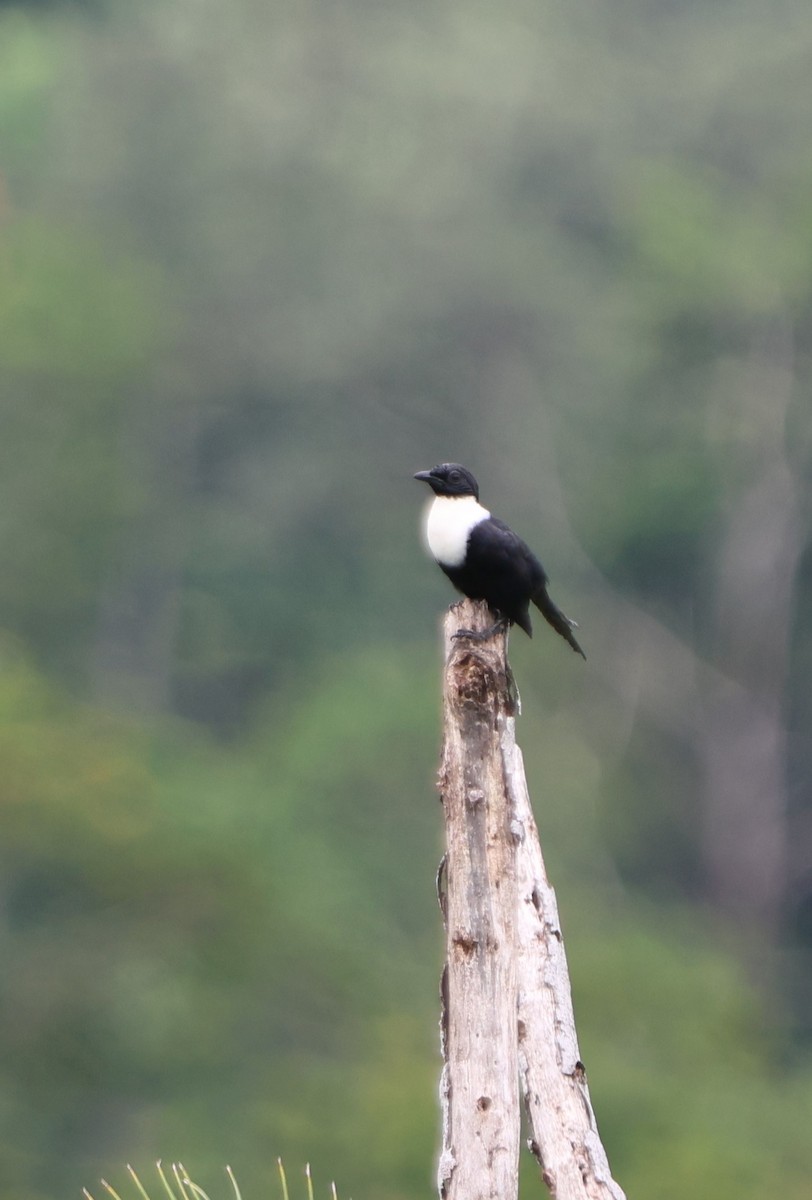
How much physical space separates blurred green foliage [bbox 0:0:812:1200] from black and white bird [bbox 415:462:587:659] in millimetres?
13995

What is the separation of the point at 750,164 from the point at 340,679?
32.8ft

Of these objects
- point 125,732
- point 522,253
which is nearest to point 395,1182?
point 125,732

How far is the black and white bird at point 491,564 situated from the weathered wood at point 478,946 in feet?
2.45

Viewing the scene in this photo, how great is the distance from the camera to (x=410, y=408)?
2797cm

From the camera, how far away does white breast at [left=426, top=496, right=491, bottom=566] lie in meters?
6.25

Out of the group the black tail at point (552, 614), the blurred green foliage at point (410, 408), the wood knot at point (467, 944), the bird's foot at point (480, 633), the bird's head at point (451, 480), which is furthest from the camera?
the blurred green foliage at point (410, 408)

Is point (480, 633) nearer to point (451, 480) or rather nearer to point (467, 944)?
point (467, 944)

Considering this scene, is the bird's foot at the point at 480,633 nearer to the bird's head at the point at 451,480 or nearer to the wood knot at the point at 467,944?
the wood knot at the point at 467,944

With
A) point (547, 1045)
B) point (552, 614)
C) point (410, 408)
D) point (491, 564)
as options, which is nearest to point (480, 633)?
point (491, 564)

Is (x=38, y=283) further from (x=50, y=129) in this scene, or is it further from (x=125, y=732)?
(x=125, y=732)

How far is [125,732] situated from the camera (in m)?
19.6

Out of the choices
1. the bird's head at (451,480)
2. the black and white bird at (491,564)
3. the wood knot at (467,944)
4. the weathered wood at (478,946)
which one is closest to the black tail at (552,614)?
the black and white bird at (491,564)

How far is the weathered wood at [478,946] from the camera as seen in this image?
4871 mm

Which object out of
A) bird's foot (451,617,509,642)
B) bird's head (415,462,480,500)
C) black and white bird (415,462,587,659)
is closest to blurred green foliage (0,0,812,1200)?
bird's head (415,462,480,500)
